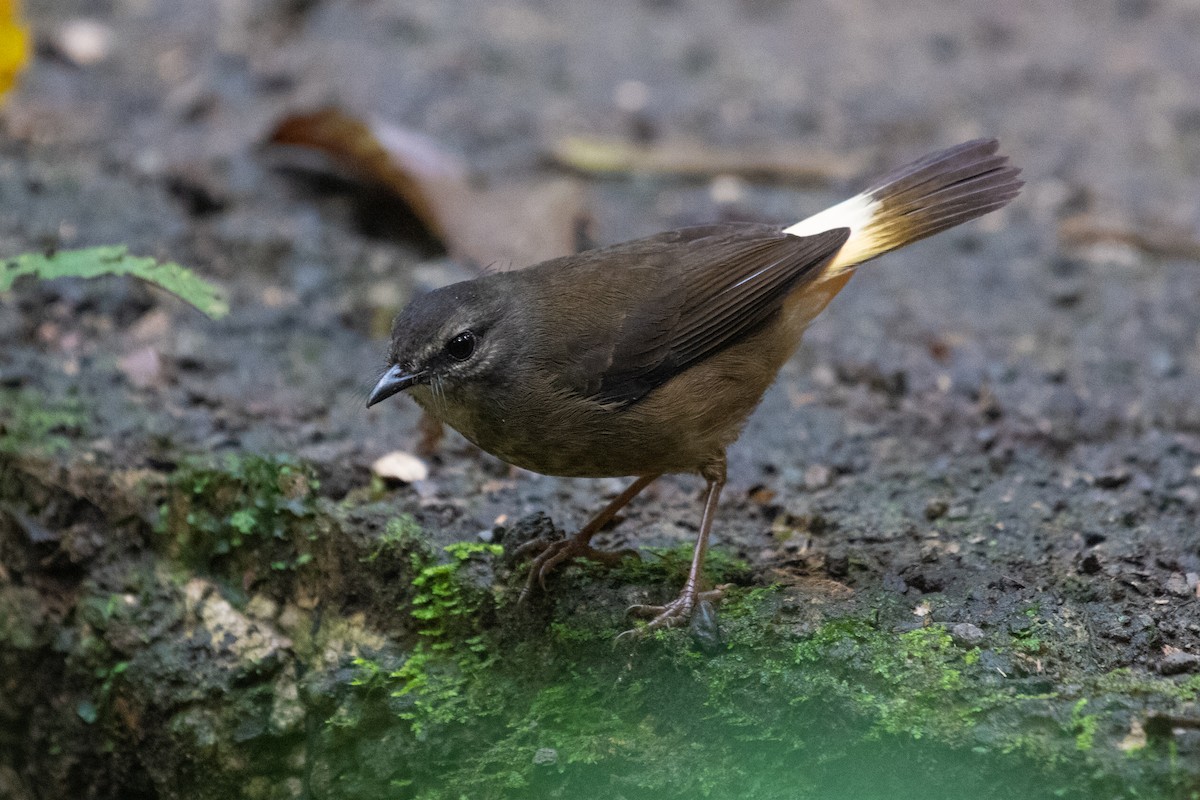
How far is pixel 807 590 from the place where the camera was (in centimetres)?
390

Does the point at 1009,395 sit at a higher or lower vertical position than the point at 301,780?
higher

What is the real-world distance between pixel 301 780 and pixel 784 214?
4172 mm

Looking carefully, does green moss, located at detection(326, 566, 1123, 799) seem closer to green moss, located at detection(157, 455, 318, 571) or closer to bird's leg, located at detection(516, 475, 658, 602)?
bird's leg, located at detection(516, 475, 658, 602)

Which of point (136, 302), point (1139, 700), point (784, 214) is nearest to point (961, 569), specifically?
point (1139, 700)

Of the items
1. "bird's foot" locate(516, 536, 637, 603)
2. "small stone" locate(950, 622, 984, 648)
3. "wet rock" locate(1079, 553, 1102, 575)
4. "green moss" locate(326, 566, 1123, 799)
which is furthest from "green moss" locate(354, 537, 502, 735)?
"wet rock" locate(1079, 553, 1102, 575)

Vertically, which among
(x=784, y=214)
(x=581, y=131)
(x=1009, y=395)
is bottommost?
(x=1009, y=395)

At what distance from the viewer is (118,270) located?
13.7ft

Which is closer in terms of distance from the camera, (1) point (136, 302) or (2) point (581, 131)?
(1) point (136, 302)

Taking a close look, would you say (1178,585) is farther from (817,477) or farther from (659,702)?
(659,702)

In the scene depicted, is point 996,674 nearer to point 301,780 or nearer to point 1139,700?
point 1139,700

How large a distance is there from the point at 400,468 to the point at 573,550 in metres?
0.94

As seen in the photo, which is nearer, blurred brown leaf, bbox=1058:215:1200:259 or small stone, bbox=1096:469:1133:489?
small stone, bbox=1096:469:1133:489

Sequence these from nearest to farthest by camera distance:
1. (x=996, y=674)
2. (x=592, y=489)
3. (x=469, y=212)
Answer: (x=996, y=674), (x=592, y=489), (x=469, y=212)

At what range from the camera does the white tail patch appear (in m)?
4.55
